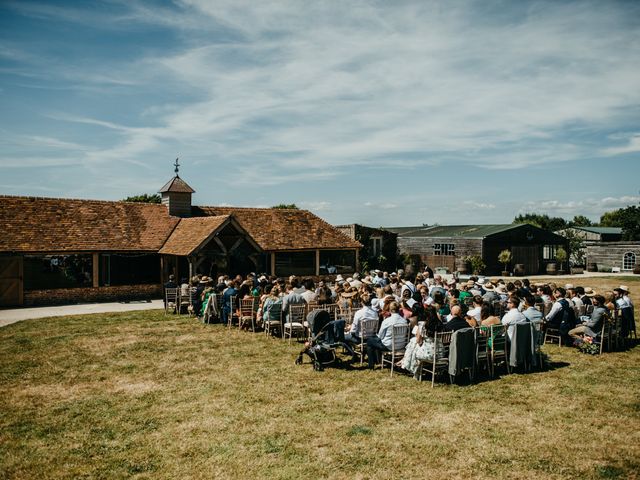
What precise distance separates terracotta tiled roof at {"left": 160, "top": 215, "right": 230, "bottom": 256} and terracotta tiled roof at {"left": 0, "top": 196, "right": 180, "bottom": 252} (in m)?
0.90

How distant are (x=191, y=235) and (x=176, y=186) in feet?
20.2

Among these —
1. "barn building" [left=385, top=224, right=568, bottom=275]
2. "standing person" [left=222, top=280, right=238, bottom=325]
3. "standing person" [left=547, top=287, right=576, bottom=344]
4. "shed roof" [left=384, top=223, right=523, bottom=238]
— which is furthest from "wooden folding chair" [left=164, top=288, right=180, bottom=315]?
"shed roof" [left=384, top=223, right=523, bottom=238]

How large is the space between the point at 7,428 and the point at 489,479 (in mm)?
7194

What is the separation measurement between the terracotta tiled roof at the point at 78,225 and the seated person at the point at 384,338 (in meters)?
17.1

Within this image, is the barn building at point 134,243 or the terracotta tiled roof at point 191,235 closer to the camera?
the barn building at point 134,243

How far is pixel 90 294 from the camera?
22922 mm

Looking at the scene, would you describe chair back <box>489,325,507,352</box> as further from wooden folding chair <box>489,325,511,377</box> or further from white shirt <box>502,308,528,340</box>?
white shirt <box>502,308,528,340</box>

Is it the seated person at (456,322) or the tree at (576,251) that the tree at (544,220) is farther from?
the seated person at (456,322)

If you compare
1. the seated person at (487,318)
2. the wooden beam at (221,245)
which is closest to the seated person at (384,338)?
the seated person at (487,318)

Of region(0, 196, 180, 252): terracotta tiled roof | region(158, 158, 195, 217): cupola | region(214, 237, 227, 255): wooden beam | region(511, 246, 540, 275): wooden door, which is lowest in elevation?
region(511, 246, 540, 275): wooden door

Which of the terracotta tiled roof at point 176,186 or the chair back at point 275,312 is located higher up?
the terracotta tiled roof at point 176,186

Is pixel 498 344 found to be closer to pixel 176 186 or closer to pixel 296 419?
pixel 296 419

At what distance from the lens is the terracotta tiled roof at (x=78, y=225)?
22125 mm

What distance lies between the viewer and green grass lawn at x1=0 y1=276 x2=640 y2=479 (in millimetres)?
6184
